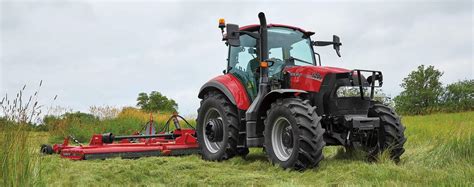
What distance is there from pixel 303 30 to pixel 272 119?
7.30 ft

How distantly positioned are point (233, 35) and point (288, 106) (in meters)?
1.61

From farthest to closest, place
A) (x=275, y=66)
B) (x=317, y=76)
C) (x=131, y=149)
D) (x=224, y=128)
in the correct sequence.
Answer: (x=131, y=149) → (x=224, y=128) → (x=275, y=66) → (x=317, y=76)

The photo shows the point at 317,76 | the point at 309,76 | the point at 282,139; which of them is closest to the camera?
the point at 282,139

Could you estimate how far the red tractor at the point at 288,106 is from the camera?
6516 mm

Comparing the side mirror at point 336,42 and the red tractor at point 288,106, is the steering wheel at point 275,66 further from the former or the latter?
the side mirror at point 336,42

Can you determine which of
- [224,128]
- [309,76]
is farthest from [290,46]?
[224,128]

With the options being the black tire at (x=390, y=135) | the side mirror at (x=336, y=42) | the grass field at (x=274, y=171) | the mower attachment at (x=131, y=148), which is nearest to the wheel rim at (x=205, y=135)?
the mower attachment at (x=131, y=148)

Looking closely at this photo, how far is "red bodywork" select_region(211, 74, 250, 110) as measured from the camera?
25.8 feet

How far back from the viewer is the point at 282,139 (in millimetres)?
6922

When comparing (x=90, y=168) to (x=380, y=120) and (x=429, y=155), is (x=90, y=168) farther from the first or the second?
(x=429, y=155)

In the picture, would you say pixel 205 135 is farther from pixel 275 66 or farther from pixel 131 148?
pixel 275 66

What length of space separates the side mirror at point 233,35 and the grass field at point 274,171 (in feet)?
5.98

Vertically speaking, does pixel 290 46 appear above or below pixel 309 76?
above

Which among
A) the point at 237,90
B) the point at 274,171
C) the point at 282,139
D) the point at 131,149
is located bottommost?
the point at 274,171
